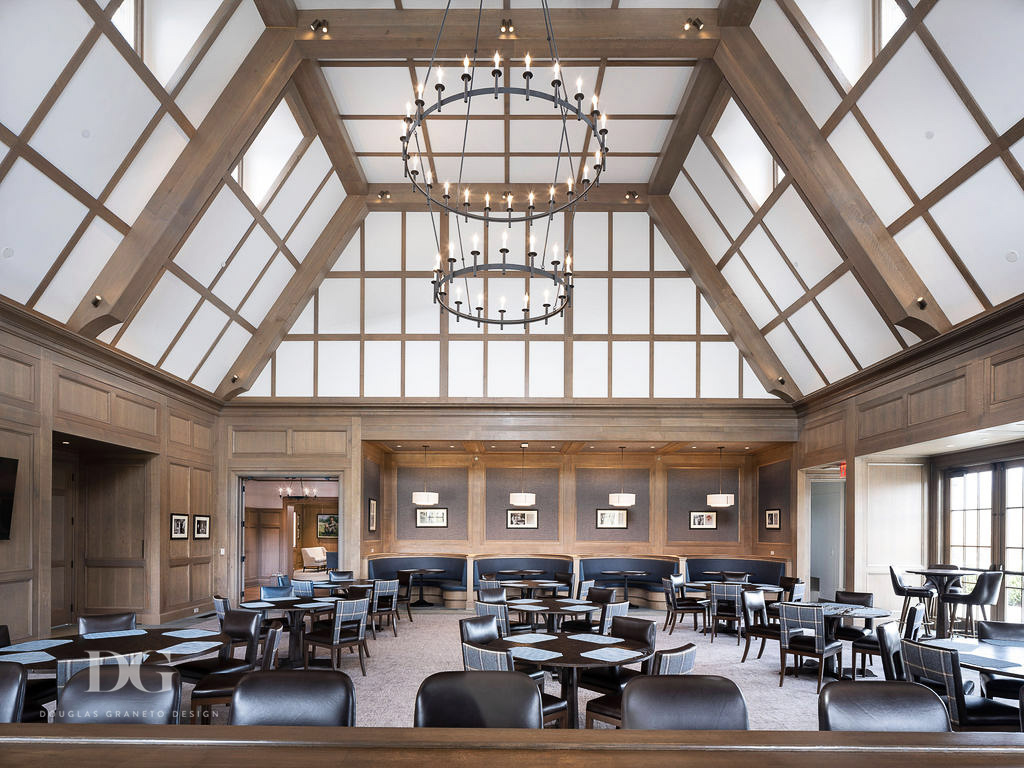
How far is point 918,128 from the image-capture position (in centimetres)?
664

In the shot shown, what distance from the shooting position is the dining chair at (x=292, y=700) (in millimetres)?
2889

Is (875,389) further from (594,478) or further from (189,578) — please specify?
(189,578)

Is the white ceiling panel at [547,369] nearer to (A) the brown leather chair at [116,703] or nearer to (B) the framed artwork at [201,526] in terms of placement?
→ (B) the framed artwork at [201,526]

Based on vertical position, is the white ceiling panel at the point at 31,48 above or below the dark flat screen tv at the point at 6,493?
above

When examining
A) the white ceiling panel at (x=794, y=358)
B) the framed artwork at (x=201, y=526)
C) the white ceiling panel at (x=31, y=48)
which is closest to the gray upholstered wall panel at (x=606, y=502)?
the white ceiling panel at (x=794, y=358)

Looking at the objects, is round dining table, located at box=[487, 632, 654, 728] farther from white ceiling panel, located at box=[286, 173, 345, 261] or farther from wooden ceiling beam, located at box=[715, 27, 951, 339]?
white ceiling panel, located at box=[286, 173, 345, 261]

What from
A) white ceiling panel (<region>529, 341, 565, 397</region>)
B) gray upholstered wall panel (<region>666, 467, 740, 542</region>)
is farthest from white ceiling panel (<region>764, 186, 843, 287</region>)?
gray upholstered wall panel (<region>666, 467, 740, 542</region>)

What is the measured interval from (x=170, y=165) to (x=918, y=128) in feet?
23.7

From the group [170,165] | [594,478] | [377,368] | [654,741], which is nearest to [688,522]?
[594,478]

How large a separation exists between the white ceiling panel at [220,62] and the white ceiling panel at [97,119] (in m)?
0.51

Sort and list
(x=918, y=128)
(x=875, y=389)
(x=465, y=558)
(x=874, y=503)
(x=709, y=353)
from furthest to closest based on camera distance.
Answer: (x=465, y=558), (x=709, y=353), (x=874, y=503), (x=875, y=389), (x=918, y=128)

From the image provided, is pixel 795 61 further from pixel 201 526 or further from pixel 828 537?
pixel 828 537

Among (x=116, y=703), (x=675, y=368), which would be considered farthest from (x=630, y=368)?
(x=116, y=703)

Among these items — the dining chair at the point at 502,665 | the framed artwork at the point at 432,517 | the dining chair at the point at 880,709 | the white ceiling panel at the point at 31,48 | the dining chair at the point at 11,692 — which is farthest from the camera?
the framed artwork at the point at 432,517
